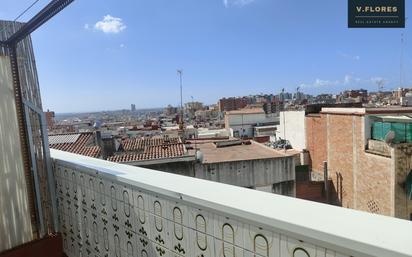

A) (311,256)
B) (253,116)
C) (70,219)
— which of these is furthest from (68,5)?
(253,116)

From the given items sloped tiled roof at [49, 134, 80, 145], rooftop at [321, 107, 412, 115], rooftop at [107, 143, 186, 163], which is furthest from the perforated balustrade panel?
rooftop at [321, 107, 412, 115]

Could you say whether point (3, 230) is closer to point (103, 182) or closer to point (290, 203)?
point (103, 182)

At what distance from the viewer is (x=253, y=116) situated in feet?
130

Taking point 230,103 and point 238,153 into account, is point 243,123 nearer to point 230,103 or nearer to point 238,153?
point 238,153

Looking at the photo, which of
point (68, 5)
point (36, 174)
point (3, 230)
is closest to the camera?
point (68, 5)

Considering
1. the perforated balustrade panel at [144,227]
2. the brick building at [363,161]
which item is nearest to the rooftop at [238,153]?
the brick building at [363,161]

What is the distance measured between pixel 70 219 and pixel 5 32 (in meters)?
1.42

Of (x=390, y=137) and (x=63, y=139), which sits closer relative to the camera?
(x=390, y=137)

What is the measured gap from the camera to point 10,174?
7.98 feet

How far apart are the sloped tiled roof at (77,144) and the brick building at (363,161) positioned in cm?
970

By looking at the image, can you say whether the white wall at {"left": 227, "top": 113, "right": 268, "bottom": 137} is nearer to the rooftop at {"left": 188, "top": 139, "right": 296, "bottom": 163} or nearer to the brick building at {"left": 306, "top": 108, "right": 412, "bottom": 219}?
the brick building at {"left": 306, "top": 108, "right": 412, "bottom": 219}

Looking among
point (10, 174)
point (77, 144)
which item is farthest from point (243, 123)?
point (10, 174)

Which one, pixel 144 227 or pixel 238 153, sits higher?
pixel 144 227

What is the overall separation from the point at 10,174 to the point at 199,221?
1744mm
